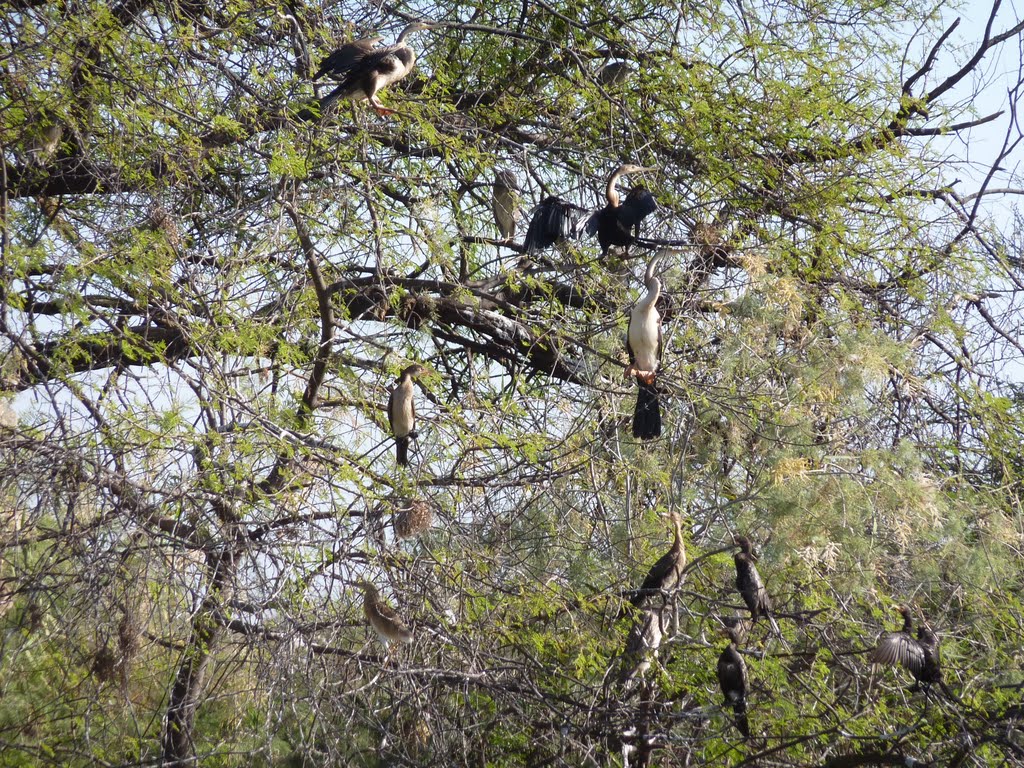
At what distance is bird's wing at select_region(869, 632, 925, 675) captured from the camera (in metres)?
4.25

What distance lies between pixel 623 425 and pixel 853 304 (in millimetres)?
1334

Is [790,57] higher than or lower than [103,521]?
higher

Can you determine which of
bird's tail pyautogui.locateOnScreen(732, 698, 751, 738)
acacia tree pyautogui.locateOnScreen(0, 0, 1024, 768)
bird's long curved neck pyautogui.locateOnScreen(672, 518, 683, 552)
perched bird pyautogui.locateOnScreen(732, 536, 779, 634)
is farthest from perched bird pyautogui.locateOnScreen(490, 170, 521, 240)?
bird's tail pyautogui.locateOnScreen(732, 698, 751, 738)

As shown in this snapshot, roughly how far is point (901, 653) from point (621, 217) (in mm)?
2347

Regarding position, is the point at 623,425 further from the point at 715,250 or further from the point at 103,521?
the point at 103,521

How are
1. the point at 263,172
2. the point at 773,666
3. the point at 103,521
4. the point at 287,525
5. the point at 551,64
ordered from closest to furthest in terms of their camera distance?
1. the point at 103,521
2. the point at 287,525
3. the point at 773,666
4. the point at 263,172
5. the point at 551,64

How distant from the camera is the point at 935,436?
5.87m

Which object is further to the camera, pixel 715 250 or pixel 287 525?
pixel 715 250

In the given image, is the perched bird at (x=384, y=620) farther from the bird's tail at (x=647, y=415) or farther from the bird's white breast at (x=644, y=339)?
the bird's white breast at (x=644, y=339)

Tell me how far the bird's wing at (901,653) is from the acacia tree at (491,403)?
223 mm

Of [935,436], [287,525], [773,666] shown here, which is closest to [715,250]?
→ [935,436]

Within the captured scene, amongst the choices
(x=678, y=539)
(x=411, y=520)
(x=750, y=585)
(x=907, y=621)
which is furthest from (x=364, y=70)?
(x=907, y=621)

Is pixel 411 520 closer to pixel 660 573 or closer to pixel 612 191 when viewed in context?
pixel 660 573

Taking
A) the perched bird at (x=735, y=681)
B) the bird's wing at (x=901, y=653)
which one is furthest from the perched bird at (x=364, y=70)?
the bird's wing at (x=901, y=653)
